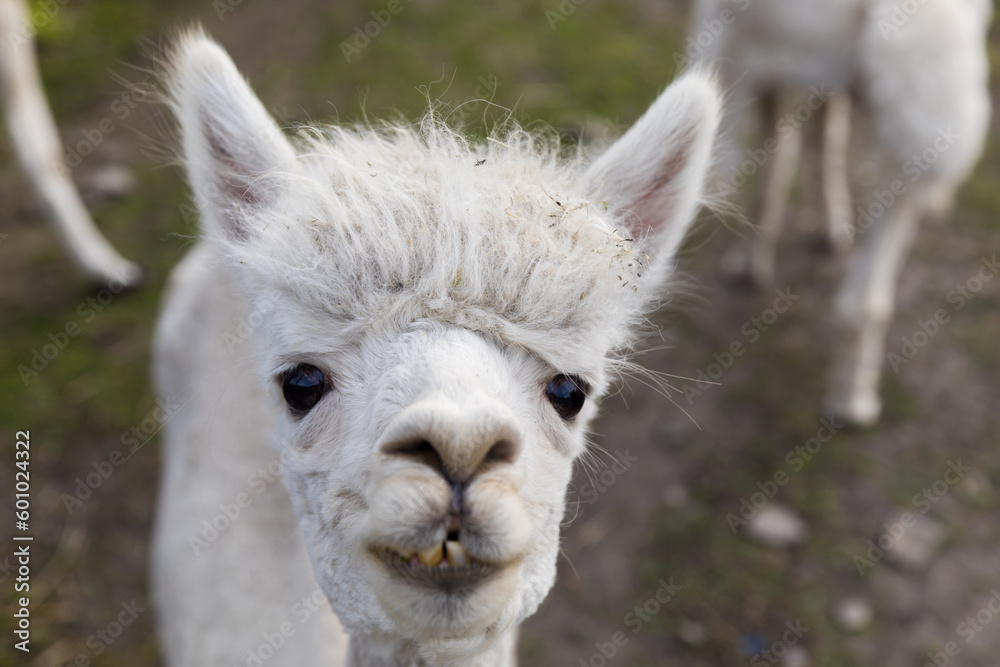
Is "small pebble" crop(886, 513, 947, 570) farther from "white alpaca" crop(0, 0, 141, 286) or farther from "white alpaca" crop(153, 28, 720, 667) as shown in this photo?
"white alpaca" crop(0, 0, 141, 286)

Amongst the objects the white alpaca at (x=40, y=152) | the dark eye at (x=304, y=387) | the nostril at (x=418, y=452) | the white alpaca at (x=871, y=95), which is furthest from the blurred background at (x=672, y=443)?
the nostril at (x=418, y=452)

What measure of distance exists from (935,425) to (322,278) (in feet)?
12.9

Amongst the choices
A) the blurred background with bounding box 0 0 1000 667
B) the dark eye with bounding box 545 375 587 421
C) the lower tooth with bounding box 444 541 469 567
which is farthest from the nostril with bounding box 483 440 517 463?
the blurred background with bounding box 0 0 1000 667

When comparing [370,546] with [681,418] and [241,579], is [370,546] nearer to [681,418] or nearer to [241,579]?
[241,579]

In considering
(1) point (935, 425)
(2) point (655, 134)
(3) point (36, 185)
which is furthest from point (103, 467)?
(1) point (935, 425)

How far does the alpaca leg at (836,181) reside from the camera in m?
4.27

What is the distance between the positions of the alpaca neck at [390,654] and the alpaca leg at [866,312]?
281cm

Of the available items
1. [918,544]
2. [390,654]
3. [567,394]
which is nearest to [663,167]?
[567,394]

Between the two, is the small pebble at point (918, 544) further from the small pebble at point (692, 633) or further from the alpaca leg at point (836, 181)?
the alpaca leg at point (836, 181)

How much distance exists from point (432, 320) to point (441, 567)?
Result: 464 mm

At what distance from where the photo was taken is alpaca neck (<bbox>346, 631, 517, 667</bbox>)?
1496 millimetres

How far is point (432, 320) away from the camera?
4.47 ft

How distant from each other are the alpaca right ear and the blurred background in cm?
97

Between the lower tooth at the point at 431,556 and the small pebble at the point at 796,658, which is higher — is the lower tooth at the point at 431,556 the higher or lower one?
the higher one
